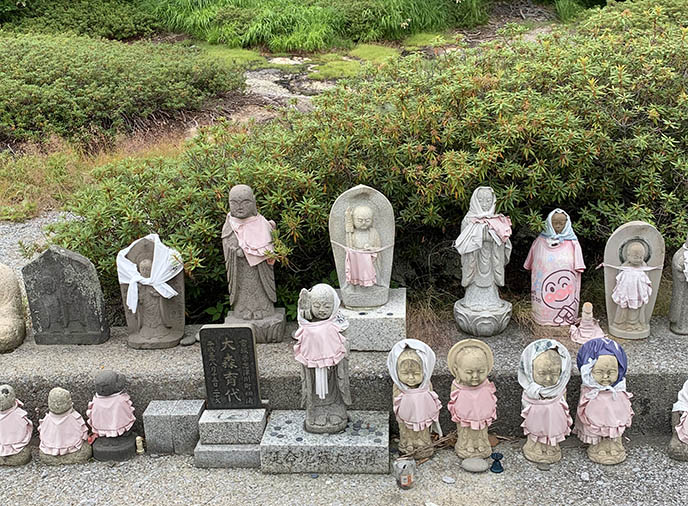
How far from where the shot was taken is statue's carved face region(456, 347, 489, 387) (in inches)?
167

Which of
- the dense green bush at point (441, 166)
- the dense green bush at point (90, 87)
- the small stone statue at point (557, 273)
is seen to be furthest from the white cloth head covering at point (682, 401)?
the dense green bush at point (90, 87)

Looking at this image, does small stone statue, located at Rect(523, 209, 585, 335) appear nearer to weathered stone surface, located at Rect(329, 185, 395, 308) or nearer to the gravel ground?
the gravel ground

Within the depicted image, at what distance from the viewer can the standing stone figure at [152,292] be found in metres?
4.82

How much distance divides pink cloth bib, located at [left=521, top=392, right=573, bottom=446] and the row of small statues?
2.44 metres

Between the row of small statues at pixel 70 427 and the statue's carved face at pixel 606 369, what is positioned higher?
the statue's carved face at pixel 606 369

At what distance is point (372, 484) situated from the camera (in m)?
4.22

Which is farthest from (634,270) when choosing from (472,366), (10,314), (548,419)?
(10,314)

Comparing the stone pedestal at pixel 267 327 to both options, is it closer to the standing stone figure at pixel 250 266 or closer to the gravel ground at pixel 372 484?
the standing stone figure at pixel 250 266

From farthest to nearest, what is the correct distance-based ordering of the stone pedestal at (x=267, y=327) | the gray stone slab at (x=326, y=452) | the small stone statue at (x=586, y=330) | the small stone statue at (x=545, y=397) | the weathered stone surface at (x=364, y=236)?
1. the stone pedestal at (x=267, y=327)
2. the weathered stone surface at (x=364, y=236)
3. the small stone statue at (x=586, y=330)
4. the gray stone slab at (x=326, y=452)
5. the small stone statue at (x=545, y=397)

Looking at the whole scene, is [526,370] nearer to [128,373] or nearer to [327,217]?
[327,217]

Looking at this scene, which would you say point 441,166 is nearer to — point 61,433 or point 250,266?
point 250,266

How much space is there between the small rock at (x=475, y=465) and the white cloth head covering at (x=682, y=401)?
45.5 inches

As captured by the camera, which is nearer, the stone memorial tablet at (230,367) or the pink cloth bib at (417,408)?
the pink cloth bib at (417,408)

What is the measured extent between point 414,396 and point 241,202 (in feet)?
5.41
